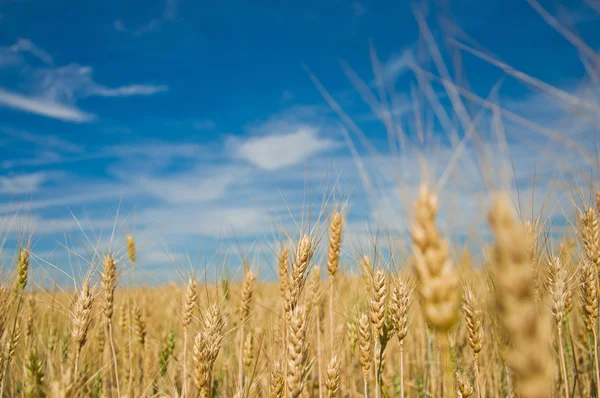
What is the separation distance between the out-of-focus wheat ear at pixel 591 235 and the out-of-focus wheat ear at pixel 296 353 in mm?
2137

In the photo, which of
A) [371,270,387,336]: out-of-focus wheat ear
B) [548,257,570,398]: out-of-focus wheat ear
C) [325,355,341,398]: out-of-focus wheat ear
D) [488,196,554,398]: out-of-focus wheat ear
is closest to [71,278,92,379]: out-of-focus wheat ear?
[325,355,341,398]: out-of-focus wheat ear

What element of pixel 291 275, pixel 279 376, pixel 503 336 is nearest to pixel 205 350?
pixel 279 376

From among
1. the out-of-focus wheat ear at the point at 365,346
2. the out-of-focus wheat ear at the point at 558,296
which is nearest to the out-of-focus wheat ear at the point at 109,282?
the out-of-focus wheat ear at the point at 365,346

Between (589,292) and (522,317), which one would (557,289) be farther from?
(522,317)

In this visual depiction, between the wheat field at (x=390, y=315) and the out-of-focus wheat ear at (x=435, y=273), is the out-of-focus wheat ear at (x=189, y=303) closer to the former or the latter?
the wheat field at (x=390, y=315)

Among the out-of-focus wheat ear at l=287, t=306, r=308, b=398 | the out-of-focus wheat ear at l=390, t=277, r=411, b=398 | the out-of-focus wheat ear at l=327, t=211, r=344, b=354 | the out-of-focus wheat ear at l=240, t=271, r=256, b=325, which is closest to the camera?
the out-of-focus wheat ear at l=287, t=306, r=308, b=398

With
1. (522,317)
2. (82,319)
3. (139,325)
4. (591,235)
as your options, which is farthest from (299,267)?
(139,325)

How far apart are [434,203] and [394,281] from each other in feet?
5.24

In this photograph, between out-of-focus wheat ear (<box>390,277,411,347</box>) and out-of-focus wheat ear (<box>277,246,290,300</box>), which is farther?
out-of-focus wheat ear (<box>277,246,290,300</box>)

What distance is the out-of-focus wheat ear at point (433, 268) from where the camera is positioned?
3.92 ft

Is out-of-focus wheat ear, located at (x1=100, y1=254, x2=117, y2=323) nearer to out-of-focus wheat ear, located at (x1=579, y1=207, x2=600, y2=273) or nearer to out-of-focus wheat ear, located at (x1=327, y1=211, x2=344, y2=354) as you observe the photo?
out-of-focus wheat ear, located at (x1=327, y1=211, x2=344, y2=354)

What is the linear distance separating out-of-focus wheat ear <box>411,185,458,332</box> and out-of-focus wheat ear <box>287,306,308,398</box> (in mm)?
1264

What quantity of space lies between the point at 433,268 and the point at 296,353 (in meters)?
1.36

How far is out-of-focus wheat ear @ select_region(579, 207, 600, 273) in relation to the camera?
305cm
